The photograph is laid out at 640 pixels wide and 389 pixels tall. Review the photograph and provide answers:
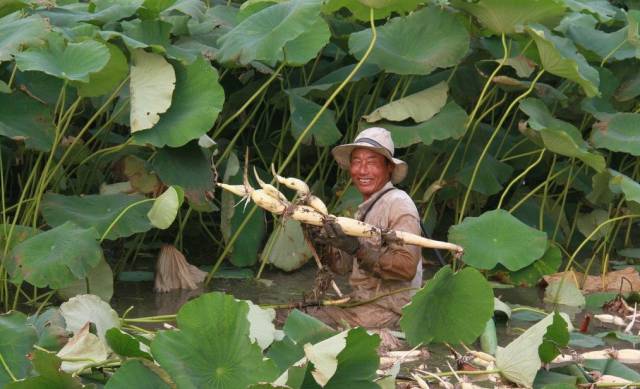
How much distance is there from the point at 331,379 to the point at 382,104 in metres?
3.04

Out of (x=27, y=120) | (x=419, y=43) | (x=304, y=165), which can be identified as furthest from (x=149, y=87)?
(x=304, y=165)

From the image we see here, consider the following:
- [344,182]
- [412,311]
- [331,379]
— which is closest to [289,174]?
[344,182]

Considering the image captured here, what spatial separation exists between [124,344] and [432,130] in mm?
2495

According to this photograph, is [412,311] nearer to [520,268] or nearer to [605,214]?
[520,268]

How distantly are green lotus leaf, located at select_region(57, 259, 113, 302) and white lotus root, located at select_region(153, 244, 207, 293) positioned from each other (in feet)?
1.67

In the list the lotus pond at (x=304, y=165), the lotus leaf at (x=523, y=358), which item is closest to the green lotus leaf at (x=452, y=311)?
the lotus pond at (x=304, y=165)

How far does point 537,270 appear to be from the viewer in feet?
18.7

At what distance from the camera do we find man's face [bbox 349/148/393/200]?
4801 millimetres

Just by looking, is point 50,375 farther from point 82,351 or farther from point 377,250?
point 377,250

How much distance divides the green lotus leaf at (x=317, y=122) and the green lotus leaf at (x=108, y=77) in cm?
94

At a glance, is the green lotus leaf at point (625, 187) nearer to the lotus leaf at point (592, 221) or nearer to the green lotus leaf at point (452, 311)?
the lotus leaf at point (592, 221)

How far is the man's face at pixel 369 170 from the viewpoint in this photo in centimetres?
480

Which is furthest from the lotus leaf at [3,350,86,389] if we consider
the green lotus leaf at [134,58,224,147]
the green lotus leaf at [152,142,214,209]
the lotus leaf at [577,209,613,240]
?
→ the lotus leaf at [577,209,613,240]

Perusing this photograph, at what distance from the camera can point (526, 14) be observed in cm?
573
